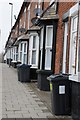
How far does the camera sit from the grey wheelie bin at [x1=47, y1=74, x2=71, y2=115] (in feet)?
26.8

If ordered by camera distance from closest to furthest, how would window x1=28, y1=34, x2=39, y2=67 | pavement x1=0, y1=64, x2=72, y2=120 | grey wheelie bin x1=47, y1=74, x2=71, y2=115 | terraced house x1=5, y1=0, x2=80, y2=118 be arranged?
pavement x1=0, y1=64, x2=72, y2=120 < grey wheelie bin x1=47, y1=74, x2=71, y2=115 < terraced house x1=5, y1=0, x2=80, y2=118 < window x1=28, y1=34, x2=39, y2=67

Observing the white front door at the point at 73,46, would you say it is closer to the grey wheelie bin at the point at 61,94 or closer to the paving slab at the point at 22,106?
the paving slab at the point at 22,106

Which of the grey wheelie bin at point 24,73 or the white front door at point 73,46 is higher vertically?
the white front door at point 73,46

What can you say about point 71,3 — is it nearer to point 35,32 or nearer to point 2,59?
point 35,32

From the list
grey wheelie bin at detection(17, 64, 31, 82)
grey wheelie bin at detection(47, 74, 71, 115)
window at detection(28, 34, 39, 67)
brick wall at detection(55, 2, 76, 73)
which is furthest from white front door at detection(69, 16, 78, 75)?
window at detection(28, 34, 39, 67)

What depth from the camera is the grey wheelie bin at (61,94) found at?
8.16 meters

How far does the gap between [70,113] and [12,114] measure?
1.53m

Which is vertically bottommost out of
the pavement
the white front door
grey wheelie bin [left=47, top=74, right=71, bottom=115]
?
the pavement

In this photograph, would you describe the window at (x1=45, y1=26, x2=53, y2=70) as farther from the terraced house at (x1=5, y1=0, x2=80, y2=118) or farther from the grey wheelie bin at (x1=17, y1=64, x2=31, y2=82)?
the grey wheelie bin at (x1=17, y1=64, x2=31, y2=82)

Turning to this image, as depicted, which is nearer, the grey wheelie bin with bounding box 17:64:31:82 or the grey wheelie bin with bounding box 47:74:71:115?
the grey wheelie bin with bounding box 47:74:71:115

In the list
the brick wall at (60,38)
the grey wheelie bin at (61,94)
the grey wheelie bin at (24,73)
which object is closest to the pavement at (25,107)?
the grey wheelie bin at (61,94)

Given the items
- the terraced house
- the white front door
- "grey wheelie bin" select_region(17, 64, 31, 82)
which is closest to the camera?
the terraced house

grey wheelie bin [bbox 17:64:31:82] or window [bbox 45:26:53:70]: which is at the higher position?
window [bbox 45:26:53:70]

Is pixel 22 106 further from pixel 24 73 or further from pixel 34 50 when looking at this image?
pixel 34 50
